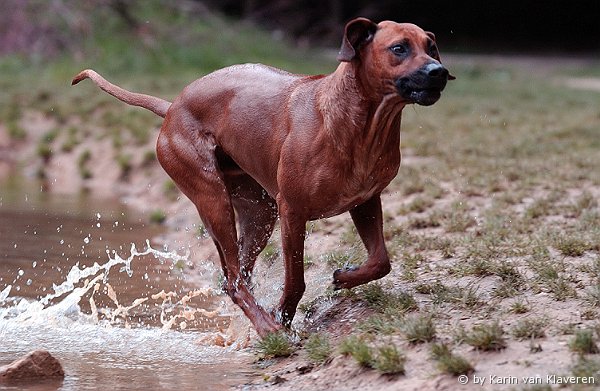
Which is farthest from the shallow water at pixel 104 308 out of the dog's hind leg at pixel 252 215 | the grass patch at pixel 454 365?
the grass patch at pixel 454 365

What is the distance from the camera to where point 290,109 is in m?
5.83

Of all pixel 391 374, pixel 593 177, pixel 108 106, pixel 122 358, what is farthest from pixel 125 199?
pixel 391 374

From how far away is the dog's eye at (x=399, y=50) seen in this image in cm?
531

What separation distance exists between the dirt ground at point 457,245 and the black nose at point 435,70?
1204 millimetres

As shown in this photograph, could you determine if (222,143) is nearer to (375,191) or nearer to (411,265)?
(375,191)

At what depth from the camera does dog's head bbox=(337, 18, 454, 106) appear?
17.1 feet

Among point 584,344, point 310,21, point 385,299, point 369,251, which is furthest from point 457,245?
point 310,21

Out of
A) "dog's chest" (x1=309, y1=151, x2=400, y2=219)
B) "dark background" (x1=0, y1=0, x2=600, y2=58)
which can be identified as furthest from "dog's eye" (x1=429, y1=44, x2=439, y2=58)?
"dark background" (x1=0, y1=0, x2=600, y2=58)

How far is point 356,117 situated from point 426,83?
487 mm

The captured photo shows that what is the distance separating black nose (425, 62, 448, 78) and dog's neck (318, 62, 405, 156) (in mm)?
334

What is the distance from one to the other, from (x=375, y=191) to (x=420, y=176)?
3.96m

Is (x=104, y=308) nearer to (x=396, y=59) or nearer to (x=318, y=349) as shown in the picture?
(x=318, y=349)

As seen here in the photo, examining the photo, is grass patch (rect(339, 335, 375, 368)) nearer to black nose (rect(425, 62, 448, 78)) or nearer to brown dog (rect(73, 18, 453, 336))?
brown dog (rect(73, 18, 453, 336))

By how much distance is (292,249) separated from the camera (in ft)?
18.8
